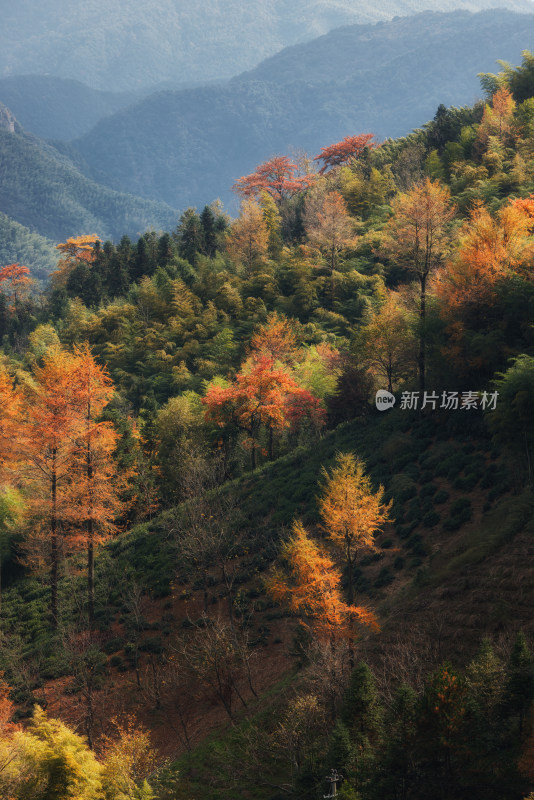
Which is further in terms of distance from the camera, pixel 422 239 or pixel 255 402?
pixel 255 402

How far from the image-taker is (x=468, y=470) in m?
34.4

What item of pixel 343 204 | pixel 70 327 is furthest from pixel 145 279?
pixel 343 204

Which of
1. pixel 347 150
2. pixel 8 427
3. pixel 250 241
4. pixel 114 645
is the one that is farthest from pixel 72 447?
pixel 347 150

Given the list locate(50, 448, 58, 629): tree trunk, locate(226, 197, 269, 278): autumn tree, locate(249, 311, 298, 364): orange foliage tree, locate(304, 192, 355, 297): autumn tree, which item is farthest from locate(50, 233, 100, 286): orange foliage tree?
locate(50, 448, 58, 629): tree trunk

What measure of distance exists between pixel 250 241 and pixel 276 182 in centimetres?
2711

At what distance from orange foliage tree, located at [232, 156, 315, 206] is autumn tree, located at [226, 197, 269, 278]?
2157 cm

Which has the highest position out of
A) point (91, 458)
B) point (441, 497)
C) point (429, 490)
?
point (91, 458)

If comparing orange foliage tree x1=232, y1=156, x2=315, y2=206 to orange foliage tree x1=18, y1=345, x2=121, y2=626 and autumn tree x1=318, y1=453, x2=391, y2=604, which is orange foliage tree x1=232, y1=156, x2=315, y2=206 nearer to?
orange foliage tree x1=18, y1=345, x2=121, y2=626

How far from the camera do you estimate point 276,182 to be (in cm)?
10500

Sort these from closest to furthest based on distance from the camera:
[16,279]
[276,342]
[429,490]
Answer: [429,490]
[276,342]
[16,279]

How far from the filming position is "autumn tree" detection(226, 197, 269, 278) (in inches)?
3233

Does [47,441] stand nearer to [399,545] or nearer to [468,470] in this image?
[399,545]

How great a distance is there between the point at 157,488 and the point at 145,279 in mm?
45462

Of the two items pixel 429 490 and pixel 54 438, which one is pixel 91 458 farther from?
pixel 429 490
